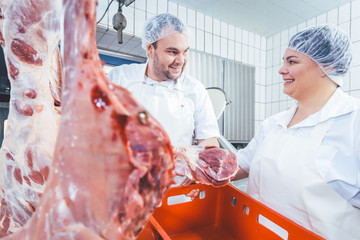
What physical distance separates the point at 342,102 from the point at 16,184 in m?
1.25

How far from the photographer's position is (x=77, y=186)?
22cm

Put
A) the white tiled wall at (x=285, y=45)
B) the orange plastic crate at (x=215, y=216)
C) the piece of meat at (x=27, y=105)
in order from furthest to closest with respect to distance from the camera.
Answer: the white tiled wall at (x=285, y=45), the orange plastic crate at (x=215, y=216), the piece of meat at (x=27, y=105)

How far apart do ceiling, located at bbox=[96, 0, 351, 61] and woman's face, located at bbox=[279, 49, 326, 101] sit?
1631mm

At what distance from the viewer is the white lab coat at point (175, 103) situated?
1405mm

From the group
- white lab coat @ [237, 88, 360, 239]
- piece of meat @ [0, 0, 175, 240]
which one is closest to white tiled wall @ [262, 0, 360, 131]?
white lab coat @ [237, 88, 360, 239]

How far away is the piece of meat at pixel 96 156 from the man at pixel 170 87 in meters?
1.14

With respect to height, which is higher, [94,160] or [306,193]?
[94,160]

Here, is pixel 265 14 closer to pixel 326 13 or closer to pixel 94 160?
pixel 326 13

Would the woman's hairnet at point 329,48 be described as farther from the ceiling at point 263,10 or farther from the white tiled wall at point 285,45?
the white tiled wall at point 285,45

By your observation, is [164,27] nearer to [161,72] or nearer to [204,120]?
[161,72]

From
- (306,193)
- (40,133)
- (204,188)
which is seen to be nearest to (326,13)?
(306,193)

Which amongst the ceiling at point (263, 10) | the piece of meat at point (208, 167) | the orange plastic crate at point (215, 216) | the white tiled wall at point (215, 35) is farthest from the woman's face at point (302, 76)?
the ceiling at point (263, 10)

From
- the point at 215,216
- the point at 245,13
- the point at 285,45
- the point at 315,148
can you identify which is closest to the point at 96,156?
the point at 215,216

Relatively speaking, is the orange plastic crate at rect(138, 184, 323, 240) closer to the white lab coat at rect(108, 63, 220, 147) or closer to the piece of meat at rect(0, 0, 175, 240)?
the white lab coat at rect(108, 63, 220, 147)
